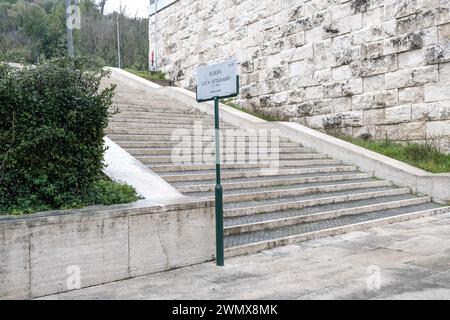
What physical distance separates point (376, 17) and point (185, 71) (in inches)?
348

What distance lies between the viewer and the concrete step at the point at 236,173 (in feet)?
24.9

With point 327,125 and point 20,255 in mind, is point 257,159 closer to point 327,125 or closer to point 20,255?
point 327,125

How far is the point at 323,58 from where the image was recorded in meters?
12.2

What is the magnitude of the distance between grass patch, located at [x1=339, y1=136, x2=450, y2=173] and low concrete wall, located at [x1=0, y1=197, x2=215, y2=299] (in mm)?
6384

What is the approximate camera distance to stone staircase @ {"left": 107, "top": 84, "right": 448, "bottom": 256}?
6328mm

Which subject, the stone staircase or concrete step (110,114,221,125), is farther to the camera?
concrete step (110,114,221,125)

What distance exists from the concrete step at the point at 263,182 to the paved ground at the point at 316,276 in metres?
2.07

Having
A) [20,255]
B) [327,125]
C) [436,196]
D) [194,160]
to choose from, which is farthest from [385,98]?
[20,255]

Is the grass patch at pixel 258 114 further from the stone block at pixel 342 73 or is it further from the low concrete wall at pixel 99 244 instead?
the low concrete wall at pixel 99 244

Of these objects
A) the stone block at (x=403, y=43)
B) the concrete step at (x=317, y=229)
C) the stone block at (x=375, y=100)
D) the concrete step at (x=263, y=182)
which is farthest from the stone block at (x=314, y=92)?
the concrete step at (x=317, y=229)

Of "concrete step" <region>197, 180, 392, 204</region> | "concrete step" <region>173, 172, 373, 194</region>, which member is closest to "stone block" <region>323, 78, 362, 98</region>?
"concrete step" <region>173, 172, 373, 194</region>

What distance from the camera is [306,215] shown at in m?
6.87

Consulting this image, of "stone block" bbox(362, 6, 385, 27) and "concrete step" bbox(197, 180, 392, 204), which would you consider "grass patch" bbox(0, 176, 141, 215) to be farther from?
"stone block" bbox(362, 6, 385, 27)

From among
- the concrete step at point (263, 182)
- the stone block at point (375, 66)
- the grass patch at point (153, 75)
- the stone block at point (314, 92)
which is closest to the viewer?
the concrete step at point (263, 182)
